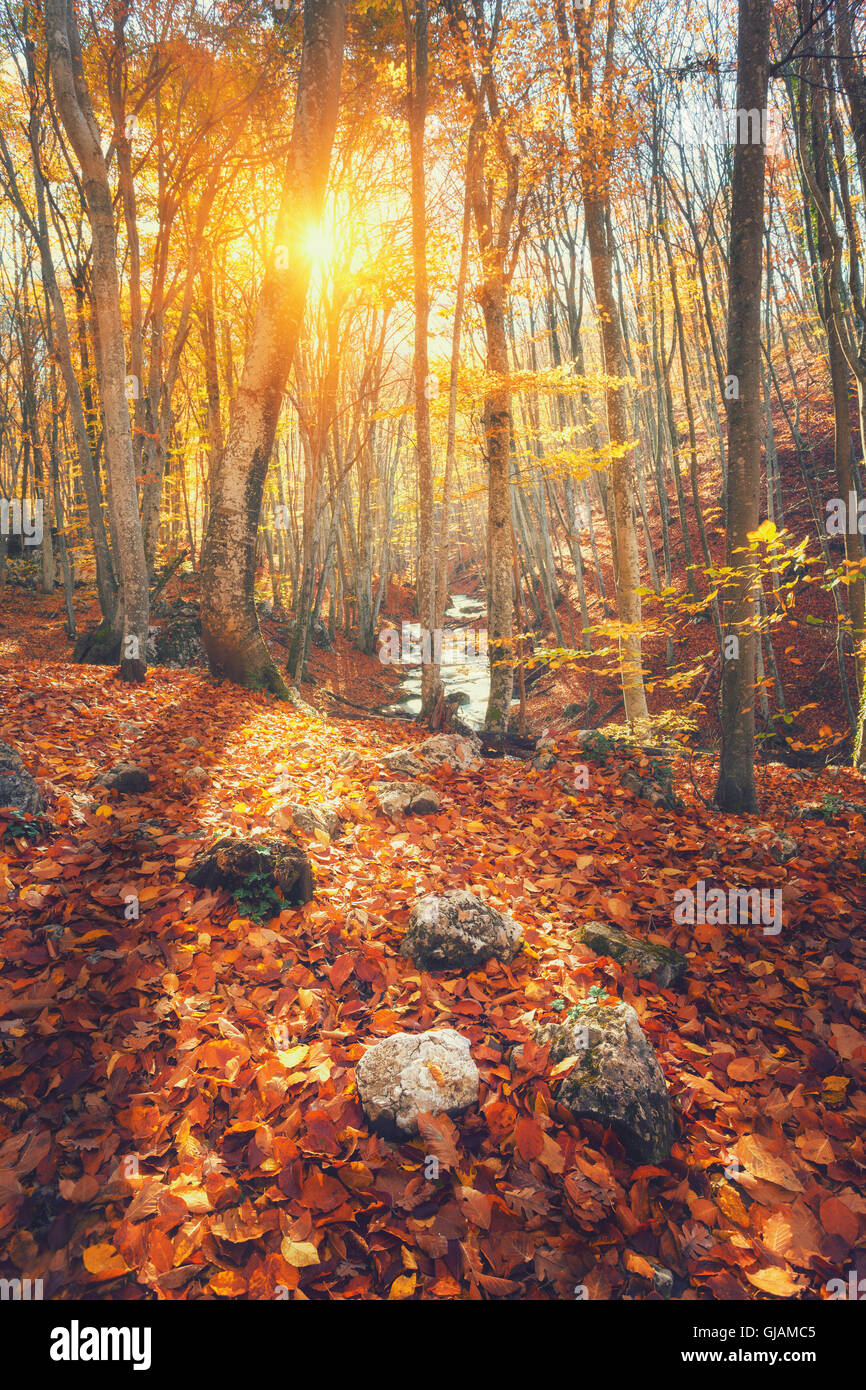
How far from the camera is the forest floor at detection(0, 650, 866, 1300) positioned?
5.40ft

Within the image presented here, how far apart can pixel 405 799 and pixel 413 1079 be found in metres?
2.46

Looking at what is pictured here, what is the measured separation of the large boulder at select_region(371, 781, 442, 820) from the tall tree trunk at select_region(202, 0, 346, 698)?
2.97 metres

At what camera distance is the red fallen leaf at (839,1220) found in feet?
5.92

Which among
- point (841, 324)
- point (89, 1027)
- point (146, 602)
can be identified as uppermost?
point (841, 324)

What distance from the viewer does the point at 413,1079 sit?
2.01 metres

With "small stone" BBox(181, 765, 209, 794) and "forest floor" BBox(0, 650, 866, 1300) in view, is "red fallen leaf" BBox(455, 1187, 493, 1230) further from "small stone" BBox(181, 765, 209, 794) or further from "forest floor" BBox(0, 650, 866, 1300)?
"small stone" BBox(181, 765, 209, 794)

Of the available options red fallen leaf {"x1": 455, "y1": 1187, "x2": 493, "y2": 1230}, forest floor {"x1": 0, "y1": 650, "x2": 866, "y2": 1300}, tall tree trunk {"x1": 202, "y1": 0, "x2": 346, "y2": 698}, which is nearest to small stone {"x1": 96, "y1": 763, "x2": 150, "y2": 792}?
forest floor {"x1": 0, "y1": 650, "x2": 866, "y2": 1300}

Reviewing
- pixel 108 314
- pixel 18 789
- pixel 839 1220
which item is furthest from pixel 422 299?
pixel 839 1220

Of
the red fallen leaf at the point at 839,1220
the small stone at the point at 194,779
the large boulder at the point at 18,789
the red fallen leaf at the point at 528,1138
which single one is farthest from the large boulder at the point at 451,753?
the red fallen leaf at the point at 839,1220

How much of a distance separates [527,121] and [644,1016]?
381 inches

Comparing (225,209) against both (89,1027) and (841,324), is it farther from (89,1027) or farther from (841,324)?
(89,1027)

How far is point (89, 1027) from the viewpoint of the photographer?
2088 millimetres

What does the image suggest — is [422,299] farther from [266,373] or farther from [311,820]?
[311,820]
